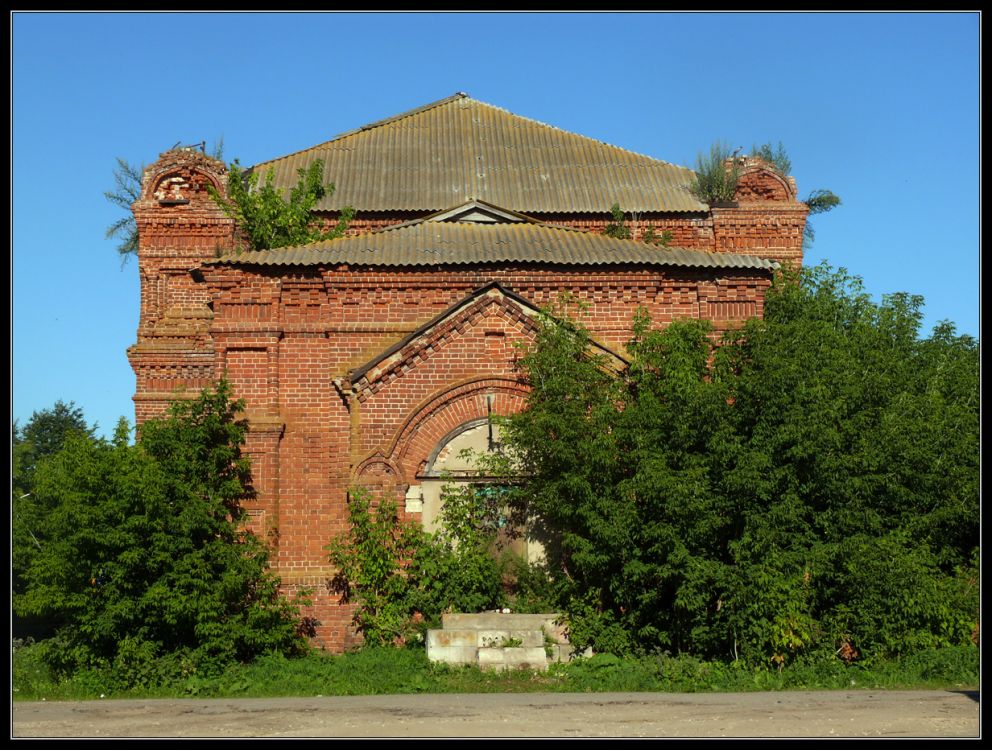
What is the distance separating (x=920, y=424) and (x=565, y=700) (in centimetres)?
611

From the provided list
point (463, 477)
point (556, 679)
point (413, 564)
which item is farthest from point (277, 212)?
point (556, 679)

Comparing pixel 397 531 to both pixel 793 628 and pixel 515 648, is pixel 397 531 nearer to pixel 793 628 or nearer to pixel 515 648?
pixel 515 648

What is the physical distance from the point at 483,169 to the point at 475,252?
7.11 metres

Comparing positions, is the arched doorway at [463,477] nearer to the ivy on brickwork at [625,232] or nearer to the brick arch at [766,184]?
the ivy on brickwork at [625,232]

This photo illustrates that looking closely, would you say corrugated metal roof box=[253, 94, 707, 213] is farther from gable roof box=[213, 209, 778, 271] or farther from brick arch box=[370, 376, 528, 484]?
brick arch box=[370, 376, 528, 484]

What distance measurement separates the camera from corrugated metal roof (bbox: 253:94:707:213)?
23578mm

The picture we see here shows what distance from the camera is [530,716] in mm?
11742

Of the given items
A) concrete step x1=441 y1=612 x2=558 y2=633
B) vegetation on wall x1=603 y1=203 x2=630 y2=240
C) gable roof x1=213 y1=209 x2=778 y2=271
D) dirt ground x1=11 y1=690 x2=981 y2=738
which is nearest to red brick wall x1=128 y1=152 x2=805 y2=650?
gable roof x1=213 y1=209 x2=778 y2=271

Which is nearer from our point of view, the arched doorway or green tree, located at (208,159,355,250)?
the arched doorway

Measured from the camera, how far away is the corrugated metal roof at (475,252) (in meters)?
17.8

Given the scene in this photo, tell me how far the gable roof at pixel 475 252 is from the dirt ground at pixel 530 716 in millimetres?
6850

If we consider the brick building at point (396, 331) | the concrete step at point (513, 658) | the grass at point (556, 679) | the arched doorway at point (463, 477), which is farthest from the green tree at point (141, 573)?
the concrete step at point (513, 658)

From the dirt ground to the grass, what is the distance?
0.45 meters

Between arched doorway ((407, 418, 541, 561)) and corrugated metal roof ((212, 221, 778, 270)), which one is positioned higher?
corrugated metal roof ((212, 221, 778, 270))
